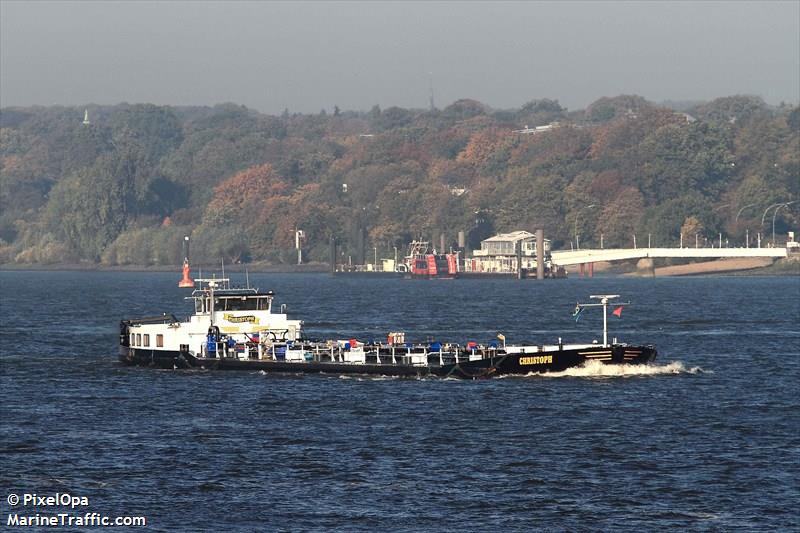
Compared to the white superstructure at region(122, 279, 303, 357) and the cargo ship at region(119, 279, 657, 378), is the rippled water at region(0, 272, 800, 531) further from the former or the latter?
the white superstructure at region(122, 279, 303, 357)

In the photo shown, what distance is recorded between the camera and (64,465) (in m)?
69.9

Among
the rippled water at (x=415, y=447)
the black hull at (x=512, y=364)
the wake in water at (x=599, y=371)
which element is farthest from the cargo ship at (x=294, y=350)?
the rippled water at (x=415, y=447)

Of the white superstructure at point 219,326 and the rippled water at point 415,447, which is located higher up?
the white superstructure at point 219,326

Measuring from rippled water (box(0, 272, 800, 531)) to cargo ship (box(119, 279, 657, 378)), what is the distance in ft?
3.93

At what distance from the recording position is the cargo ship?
102000 mm

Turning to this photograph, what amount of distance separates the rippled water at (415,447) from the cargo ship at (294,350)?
1.20 m

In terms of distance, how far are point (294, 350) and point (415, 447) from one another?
3567 cm

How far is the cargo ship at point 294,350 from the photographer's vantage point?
10200 centimetres

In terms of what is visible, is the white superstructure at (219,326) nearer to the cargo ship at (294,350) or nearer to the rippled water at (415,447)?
the cargo ship at (294,350)

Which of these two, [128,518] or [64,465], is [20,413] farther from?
[128,518]

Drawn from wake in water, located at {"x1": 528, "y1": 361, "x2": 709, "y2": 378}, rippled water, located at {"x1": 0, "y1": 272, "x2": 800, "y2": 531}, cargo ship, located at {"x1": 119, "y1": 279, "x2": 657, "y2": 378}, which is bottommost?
rippled water, located at {"x1": 0, "y1": 272, "x2": 800, "y2": 531}

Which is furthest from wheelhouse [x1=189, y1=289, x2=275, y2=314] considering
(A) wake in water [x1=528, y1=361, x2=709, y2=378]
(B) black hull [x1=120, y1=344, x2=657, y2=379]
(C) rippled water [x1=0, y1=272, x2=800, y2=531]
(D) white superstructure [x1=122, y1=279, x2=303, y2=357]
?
(A) wake in water [x1=528, y1=361, x2=709, y2=378]

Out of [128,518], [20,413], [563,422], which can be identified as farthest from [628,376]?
[128,518]

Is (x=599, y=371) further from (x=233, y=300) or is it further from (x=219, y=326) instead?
(x=219, y=326)
